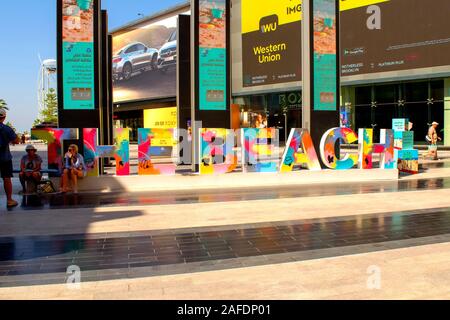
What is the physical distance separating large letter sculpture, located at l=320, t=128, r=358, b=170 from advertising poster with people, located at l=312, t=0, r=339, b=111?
102 centimetres

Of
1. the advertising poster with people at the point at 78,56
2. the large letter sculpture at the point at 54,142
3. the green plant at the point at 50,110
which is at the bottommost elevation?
the large letter sculpture at the point at 54,142

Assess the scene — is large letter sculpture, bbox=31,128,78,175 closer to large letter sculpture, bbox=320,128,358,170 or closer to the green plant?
large letter sculpture, bbox=320,128,358,170

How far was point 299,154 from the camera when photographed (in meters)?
14.9

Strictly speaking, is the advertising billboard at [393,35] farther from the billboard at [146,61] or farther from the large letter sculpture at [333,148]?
the billboard at [146,61]

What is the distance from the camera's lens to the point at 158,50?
51.4m

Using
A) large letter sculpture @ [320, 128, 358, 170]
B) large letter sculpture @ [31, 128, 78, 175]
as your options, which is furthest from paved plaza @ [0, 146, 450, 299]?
large letter sculpture @ [320, 128, 358, 170]

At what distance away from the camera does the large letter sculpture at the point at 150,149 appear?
1327cm

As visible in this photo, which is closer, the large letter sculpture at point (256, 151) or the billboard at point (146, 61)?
the large letter sculpture at point (256, 151)

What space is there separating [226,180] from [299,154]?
245cm

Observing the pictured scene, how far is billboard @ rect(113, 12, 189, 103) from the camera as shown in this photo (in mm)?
50031

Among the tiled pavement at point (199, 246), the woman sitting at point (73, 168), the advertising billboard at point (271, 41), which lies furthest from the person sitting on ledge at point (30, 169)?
the advertising billboard at point (271, 41)

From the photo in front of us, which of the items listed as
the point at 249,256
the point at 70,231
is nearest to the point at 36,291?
the point at 249,256

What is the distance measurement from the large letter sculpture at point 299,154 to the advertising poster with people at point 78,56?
5.45 m

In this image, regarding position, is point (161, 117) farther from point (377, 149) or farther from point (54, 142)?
point (54, 142)
